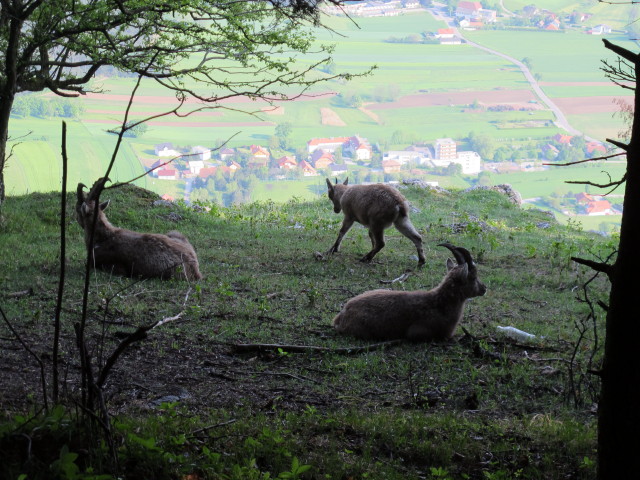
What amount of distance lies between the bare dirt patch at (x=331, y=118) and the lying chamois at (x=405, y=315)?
5921cm

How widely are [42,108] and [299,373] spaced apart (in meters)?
48.5

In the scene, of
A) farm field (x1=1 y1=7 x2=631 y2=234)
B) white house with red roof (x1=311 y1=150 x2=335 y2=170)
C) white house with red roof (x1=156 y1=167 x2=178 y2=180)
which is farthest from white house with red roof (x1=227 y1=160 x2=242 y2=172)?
white house with red roof (x1=311 y1=150 x2=335 y2=170)

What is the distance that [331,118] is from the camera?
6975 cm

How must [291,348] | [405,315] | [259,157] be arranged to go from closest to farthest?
1. [291,348]
2. [405,315]
3. [259,157]

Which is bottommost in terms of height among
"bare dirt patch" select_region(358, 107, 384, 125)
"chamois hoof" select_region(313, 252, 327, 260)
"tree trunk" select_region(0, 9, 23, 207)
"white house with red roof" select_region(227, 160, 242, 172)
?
"white house with red roof" select_region(227, 160, 242, 172)

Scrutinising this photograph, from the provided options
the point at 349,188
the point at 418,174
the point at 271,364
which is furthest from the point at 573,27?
the point at 271,364

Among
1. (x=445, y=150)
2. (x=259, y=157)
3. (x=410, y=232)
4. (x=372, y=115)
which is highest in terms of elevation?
(x=372, y=115)

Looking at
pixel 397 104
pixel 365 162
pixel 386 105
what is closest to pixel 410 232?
pixel 365 162

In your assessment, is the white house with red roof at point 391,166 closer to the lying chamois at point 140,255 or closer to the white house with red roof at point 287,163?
the white house with red roof at point 287,163

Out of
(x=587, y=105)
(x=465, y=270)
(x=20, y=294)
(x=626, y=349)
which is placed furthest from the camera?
(x=587, y=105)

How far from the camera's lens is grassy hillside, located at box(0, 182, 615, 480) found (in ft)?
15.4

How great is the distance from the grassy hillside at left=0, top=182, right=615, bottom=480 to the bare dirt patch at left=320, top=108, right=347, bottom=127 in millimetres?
54533

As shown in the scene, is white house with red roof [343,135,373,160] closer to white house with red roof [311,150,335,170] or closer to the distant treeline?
white house with red roof [311,150,335,170]

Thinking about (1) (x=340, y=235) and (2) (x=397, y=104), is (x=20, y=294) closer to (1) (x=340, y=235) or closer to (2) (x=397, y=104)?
(1) (x=340, y=235)
